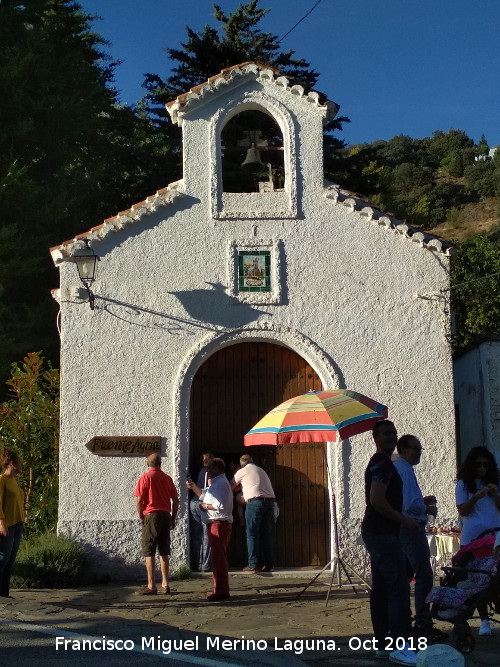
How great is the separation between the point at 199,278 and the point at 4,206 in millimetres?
8286

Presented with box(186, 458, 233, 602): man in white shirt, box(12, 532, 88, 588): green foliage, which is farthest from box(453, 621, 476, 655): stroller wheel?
box(12, 532, 88, 588): green foliage

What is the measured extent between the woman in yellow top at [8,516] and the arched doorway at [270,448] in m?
3.15

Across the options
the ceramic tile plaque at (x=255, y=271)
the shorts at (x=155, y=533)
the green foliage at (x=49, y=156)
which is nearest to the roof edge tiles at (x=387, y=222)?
the ceramic tile plaque at (x=255, y=271)

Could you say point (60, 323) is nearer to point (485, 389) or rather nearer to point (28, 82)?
point (485, 389)

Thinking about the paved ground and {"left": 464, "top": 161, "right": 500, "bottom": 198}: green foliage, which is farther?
{"left": 464, "top": 161, "right": 500, "bottom": 198}: green foliage

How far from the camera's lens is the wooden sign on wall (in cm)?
1119

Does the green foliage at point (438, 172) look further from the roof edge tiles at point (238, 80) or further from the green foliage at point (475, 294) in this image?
the roof edge tiles at point (238, 80)

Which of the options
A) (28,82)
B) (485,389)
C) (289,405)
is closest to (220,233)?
(289,405)

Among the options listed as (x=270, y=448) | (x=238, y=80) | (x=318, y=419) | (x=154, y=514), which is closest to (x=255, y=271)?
(x=270, y=448)

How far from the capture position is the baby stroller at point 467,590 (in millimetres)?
6621

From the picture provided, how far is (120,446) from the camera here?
11.2 m

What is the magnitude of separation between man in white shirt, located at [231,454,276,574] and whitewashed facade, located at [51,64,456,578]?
917mm

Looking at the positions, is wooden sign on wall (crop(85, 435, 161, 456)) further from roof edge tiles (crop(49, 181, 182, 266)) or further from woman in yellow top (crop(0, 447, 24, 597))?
roof edge tiles (crop(49, 181, 182, 266))

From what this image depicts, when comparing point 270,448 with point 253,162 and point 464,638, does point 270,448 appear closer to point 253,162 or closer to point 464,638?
point 253,162
